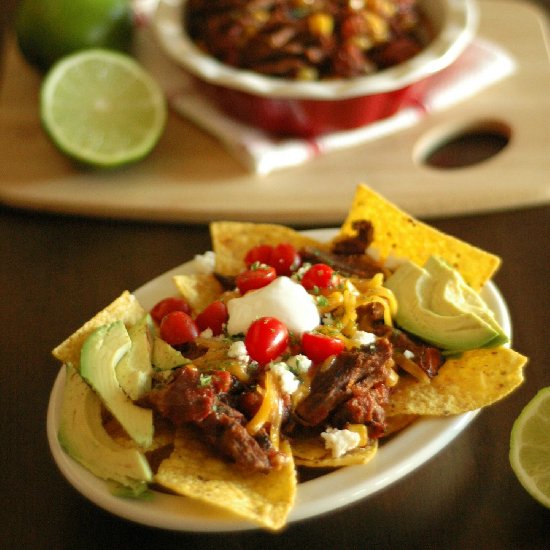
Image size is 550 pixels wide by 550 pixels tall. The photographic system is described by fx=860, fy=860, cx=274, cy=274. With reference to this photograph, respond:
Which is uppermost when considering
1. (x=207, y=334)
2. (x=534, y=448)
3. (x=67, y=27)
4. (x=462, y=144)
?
(x=67, y=27)

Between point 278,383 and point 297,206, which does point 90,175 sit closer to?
point 297,206

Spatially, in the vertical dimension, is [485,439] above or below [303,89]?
below

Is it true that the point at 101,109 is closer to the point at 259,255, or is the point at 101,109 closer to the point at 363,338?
the point at 259,255

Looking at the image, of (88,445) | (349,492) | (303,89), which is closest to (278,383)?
(349,492)

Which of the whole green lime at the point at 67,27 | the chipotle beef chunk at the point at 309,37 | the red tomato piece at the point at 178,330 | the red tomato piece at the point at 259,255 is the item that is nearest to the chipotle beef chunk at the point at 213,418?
the red tomato piece at the point at 178,330

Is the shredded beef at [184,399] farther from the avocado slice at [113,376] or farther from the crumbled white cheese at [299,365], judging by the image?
the crumbled white cheese at [299,365]

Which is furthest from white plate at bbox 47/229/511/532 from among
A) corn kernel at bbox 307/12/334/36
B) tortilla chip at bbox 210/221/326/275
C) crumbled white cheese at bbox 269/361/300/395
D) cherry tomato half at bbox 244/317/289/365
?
corn kernel at bbox 307/12/334/36

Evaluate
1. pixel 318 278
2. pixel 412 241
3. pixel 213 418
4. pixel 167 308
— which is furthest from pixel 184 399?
pixel 412 241
